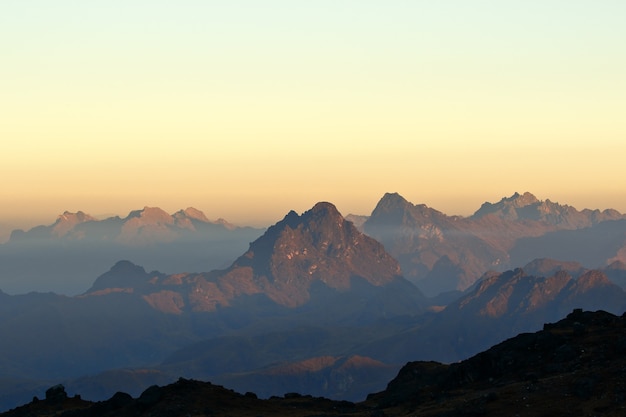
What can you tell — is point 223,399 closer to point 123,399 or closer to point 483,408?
point 123,399

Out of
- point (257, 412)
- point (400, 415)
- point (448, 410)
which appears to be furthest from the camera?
point (257, 412)

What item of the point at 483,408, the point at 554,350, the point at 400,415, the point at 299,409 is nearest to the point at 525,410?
the point at 483,408

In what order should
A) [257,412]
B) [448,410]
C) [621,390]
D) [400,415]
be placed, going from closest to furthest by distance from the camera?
[621,390]
[448,410]
[400,415]
[257,412]

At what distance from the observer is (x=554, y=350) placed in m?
163

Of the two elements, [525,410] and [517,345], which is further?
[517,345]

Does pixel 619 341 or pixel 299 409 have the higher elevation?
pixel 619 341

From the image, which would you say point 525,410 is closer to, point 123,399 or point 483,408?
point 483,408

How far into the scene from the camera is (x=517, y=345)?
170 metres

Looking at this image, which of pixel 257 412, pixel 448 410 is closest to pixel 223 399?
pixel 257 412

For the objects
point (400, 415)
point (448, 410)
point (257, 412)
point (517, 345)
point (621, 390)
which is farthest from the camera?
point (517, 345)

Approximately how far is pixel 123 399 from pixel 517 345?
60.1m

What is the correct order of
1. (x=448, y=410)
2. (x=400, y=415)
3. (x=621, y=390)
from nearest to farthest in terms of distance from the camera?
(x=621, y=390) → (x=448, y=410) → (x=400, y=415)

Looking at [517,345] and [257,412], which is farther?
[517,345]

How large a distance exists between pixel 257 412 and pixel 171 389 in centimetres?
1373
